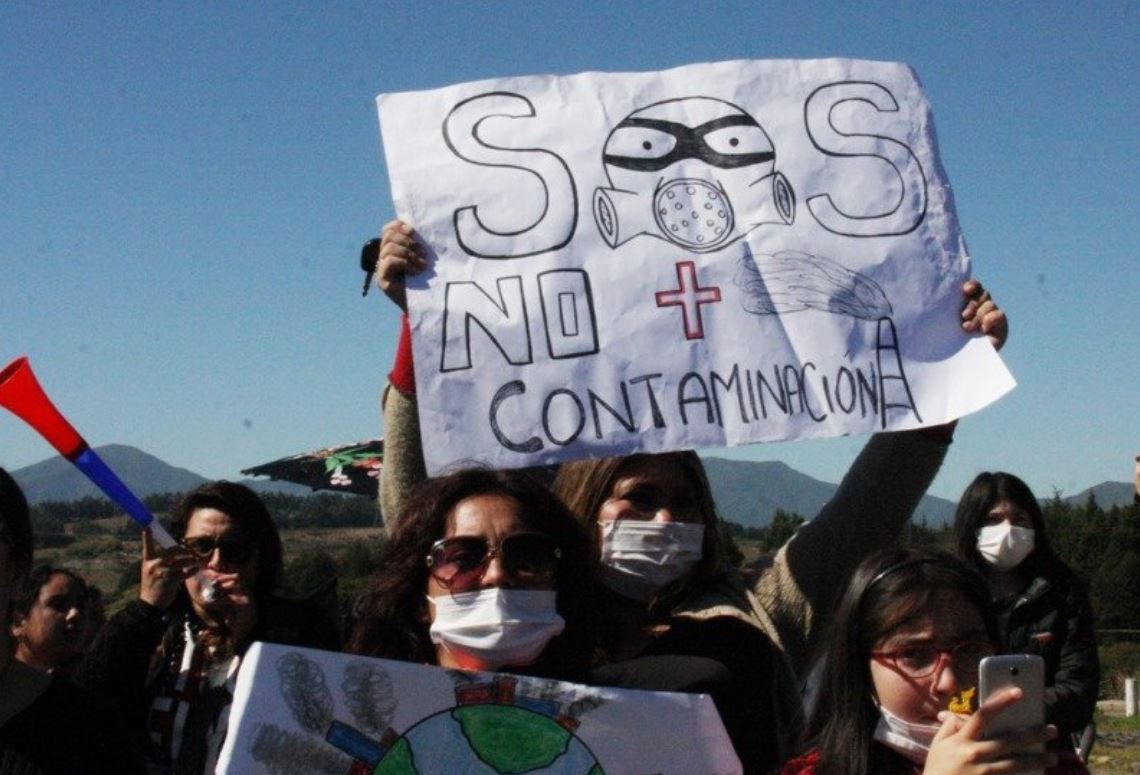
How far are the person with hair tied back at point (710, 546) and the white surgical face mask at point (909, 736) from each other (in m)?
0.38

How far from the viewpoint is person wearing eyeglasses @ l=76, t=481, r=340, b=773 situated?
12.6ft

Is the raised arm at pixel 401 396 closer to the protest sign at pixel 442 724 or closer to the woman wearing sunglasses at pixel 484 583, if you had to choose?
the woman wearing sunglasses at pixel 484 583

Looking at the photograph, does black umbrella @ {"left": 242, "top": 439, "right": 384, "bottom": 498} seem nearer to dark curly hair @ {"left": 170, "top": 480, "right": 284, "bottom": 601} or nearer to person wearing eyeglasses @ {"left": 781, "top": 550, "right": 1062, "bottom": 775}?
dark curly hair @ {"left": 170, "top": 480, "right": 284, "bottom": 601}

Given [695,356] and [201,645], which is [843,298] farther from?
[201,645]

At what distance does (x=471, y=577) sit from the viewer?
2775mm

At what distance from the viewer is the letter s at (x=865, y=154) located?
12.8ft

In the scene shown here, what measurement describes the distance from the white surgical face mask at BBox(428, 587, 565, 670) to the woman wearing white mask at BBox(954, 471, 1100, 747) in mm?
4179

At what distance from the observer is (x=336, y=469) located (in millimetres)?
8109

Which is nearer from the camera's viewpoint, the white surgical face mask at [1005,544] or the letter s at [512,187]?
the letter s at [512,187]

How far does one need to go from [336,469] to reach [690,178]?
15.1 feet

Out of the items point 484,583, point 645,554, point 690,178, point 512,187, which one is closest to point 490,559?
point 484,583

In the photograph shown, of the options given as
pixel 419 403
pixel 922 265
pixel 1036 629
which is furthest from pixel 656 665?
pixel 1036 629

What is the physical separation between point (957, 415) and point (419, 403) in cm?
134

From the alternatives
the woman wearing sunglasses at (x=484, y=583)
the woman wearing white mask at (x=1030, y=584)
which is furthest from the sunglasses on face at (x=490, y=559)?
the woman wearing white mask at (x=1030, y=584)
